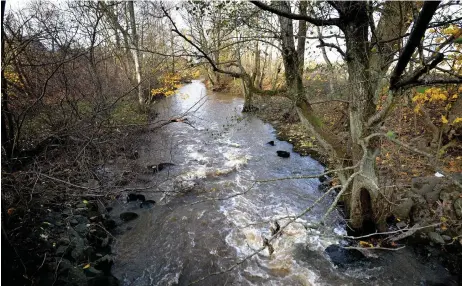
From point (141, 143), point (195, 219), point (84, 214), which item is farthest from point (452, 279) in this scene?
point (141, 143)

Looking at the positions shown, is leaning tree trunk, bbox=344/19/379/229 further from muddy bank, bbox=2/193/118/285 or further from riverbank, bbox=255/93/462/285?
muddy bank, bbox=2/193/118/285

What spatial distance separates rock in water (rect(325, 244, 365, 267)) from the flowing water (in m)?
0.15

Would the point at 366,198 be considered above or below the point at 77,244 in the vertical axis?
above

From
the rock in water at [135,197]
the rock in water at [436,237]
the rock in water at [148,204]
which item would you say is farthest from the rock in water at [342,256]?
the rock in water at [135,197]

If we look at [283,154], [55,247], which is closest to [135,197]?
[55,247]

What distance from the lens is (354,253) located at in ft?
17.4

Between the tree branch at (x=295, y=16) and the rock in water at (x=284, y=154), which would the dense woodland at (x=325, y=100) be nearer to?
the tree branch at (x=295, y=16)

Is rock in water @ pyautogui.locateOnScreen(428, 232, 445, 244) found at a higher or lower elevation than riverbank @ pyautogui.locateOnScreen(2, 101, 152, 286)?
lower

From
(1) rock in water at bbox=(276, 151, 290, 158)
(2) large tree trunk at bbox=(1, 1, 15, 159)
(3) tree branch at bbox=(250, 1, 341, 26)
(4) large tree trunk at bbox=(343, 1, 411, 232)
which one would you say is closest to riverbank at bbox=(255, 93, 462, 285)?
(4) large tree trunk at bbox=(343, 1, 411, 232)

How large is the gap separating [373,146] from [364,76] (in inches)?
50.1

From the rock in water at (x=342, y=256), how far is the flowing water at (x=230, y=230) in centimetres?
15

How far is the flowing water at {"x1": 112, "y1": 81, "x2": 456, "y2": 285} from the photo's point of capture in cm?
489

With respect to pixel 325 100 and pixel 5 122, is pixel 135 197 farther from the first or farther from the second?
pixel 325 100

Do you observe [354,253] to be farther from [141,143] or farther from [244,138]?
[141,143]
